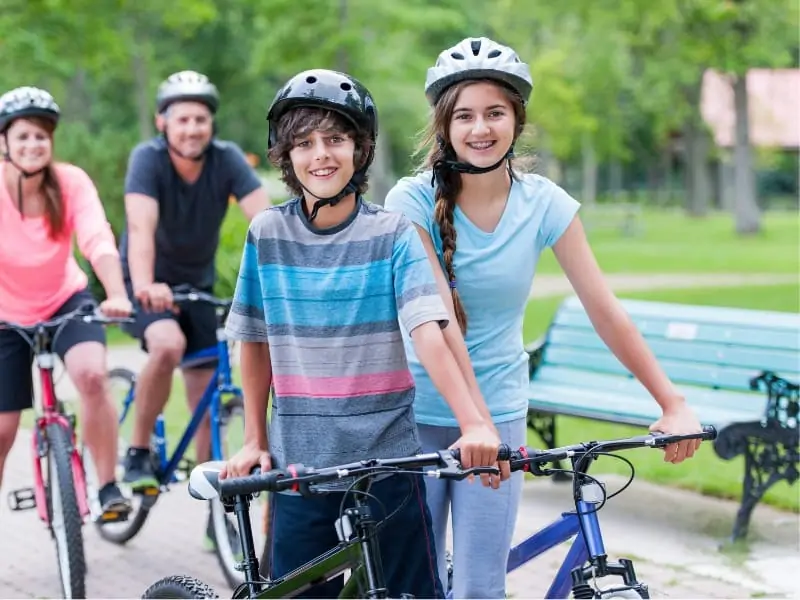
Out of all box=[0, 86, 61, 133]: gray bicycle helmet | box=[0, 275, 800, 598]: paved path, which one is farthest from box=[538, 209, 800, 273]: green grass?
box=[0, 86, 61, 133]: gray bicycle helmet

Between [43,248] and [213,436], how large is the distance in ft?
3.67

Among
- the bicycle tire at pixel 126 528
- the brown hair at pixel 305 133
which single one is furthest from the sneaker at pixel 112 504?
the brown hair at pixel 305 133

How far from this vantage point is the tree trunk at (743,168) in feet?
113

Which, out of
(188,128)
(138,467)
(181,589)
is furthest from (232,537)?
(181,589)

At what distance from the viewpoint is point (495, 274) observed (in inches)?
146

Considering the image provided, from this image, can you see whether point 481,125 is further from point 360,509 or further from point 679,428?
point 360,509

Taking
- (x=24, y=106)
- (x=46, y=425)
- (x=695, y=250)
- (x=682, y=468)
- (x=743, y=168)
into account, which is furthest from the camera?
(x=743, y=168)

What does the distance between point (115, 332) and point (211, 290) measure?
28.6 ft

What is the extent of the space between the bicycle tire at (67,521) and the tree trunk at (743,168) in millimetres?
30000

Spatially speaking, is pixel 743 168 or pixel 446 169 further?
pixel 743 168

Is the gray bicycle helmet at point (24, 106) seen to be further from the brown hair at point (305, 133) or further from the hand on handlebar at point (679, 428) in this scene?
the hand on handlebar at point (679, 428)

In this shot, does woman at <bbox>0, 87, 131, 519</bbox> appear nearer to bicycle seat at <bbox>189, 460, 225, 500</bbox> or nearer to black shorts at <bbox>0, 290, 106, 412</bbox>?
black shorts at <bbox>0, 290, 106, 412</bbox>

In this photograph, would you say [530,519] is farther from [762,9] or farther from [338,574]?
[762,9]

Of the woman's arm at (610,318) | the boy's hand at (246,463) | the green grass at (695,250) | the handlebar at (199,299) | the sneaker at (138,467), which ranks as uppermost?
the green grass at (695,250)
